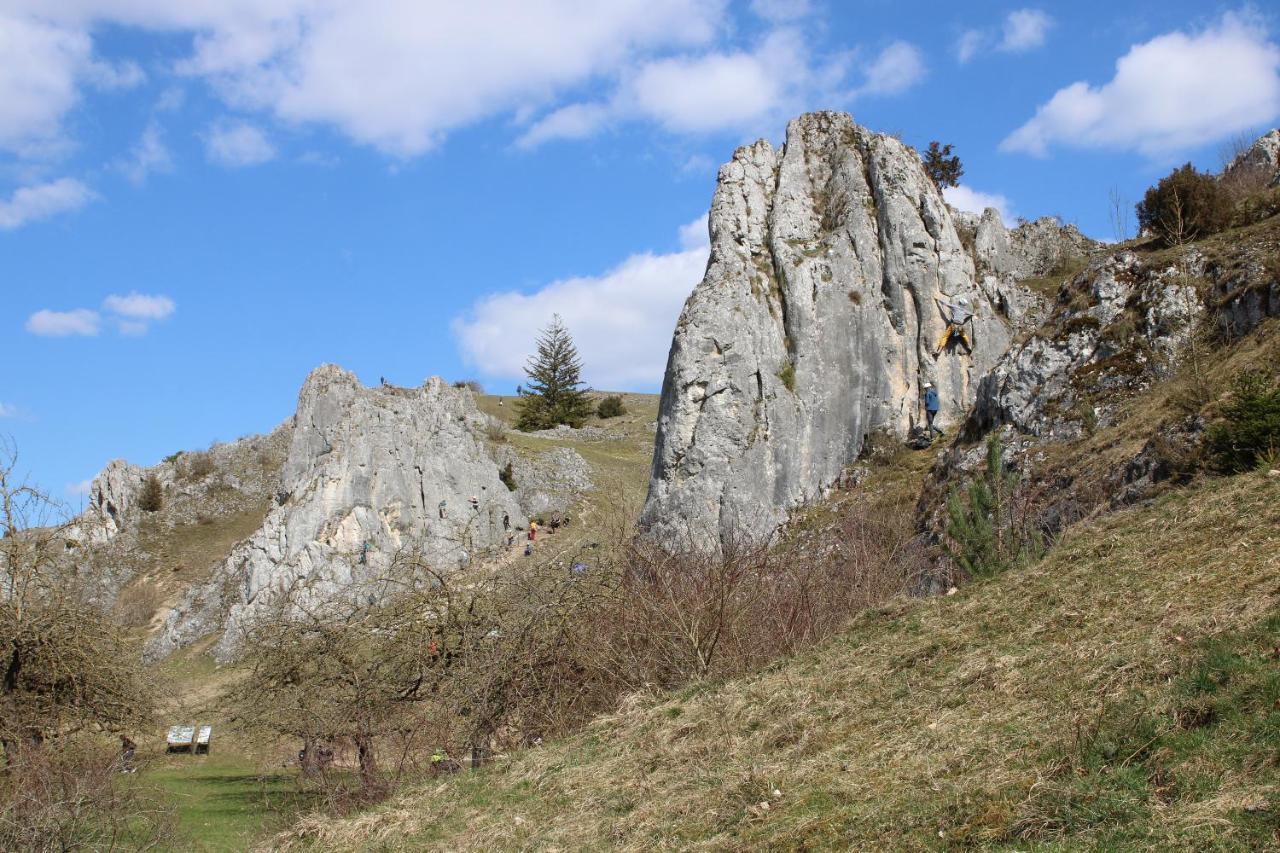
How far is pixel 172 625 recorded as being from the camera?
121 ft

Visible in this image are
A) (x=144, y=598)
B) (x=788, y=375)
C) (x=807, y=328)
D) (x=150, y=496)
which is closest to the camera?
(x=788, y=375)

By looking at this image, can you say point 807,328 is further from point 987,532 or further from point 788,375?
point 987,532

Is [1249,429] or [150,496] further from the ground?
[150,496]

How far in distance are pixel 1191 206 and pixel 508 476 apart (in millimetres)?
29535

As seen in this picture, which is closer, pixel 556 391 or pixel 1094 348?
pixel 1094 348

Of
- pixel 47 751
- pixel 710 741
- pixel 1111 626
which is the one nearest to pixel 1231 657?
pixel 1111 626

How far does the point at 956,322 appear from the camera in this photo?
32781 millimetres

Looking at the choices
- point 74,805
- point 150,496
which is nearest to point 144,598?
point 150,496

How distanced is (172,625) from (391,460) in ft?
32.1

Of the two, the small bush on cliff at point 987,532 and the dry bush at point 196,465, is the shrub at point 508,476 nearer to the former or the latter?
the dry bush at point 196,465

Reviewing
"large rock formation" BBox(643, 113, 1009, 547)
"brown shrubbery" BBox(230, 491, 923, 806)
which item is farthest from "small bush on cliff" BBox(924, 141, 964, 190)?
"brown shrubbery" BBox(230, 491, 923, 806)

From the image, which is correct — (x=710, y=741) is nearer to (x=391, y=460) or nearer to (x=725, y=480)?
(x=725, y=480)

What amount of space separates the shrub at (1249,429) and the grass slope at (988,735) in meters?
0.78

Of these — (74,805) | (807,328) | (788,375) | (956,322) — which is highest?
(807,328)
